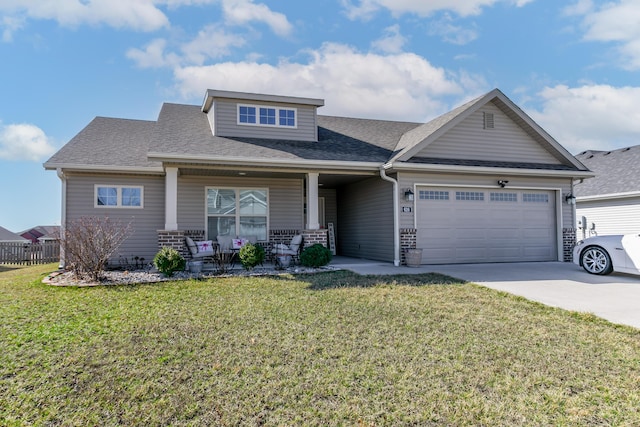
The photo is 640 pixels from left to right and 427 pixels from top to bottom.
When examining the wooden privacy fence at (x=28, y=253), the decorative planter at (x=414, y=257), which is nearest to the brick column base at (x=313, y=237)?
the decorative planter at (x=414, y=257)

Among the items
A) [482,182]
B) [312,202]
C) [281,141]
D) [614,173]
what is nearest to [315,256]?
[312,202]

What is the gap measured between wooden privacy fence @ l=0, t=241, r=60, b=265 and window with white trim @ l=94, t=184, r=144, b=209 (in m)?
3.93

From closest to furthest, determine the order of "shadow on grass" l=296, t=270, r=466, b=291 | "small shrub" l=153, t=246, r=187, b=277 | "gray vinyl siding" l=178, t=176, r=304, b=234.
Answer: "shadow on grass" l=296, t=270, r=466, b=291 < "small shrub" l=153, t=246, r=187, b=277 < "gray vinyl siding" l=178, t=176, r=304, b=234

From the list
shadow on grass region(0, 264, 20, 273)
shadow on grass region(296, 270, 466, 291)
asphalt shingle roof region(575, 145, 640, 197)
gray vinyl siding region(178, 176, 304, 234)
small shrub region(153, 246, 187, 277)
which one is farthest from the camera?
asphalt shingle roof region(575, 145, 640, 197)

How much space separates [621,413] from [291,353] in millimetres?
2783

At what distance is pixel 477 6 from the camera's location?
10.4 metres

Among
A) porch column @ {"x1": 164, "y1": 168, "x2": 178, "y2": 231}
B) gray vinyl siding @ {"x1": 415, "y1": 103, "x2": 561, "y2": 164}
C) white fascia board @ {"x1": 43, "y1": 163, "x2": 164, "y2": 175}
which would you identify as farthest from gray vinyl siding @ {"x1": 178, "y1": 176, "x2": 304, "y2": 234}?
gray vinyl siding @ {"x1": 415, "y1": 103, "x2": 561, "y2": 164}

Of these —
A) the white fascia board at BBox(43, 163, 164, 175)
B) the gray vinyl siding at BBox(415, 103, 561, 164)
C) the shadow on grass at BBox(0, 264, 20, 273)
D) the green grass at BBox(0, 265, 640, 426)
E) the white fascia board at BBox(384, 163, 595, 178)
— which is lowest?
the green grass at BBox(0, 265, 640, 426)

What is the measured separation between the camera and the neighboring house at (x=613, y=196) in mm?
14735

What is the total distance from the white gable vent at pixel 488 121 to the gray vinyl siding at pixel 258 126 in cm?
522

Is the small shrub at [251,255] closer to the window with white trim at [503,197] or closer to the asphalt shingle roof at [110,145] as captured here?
the asphalt shingle roof at [110,145]

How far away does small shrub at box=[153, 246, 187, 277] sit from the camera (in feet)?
28.8

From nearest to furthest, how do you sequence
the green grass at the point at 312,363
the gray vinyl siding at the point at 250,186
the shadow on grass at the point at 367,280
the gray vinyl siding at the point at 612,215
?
the green grass at the point at 312,363, the shadow on grass at the point at 367,280, the gray vinyl siding at the point at 250,186, the gray vinyl siding at the point at 612,215

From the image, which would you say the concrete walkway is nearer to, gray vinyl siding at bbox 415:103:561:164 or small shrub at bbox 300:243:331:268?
small shrub at bbox 300:243:331:268
